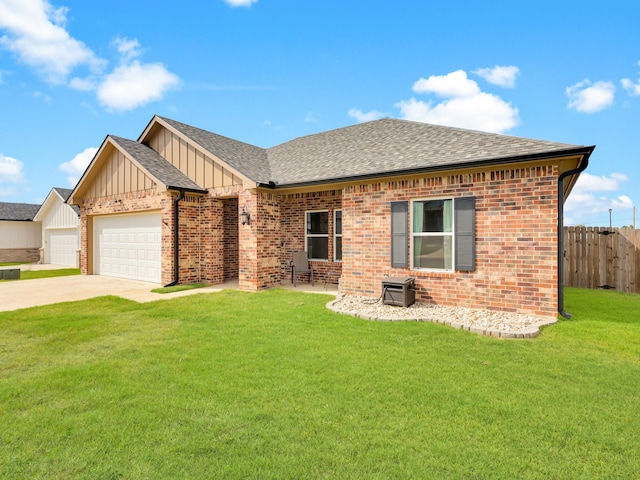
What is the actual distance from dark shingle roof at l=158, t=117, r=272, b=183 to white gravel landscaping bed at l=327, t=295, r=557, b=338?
16.8ft

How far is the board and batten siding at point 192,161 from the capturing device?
422 inches

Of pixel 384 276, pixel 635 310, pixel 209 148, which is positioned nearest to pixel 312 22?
pixel 209 148

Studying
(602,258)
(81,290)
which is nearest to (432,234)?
(602,258)

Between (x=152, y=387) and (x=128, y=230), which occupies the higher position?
(x=128, y=230)

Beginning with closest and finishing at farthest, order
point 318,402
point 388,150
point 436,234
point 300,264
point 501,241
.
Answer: point 318,402
point 501,241
point 436,234
point 388,150
point 300,264

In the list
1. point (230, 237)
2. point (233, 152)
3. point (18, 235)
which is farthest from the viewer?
point (18, 235)

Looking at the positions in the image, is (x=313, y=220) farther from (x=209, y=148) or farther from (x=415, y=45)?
(x=415, y=45)

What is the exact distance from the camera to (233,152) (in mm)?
12312

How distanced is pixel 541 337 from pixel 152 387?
19.1 feet

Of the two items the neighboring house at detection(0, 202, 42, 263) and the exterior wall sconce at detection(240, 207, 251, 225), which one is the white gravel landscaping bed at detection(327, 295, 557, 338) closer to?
the exterior wall sconce at detection(240, 207, 251, 225)

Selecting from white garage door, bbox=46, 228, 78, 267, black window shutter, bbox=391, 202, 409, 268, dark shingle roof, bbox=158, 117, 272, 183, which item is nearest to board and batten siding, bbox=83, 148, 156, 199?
dark shingle roof, bbox=158, 117, 272, 183

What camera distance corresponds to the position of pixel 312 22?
10.7 meters

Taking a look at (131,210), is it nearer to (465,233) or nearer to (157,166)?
(157,166)

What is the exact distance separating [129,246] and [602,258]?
16898mm
